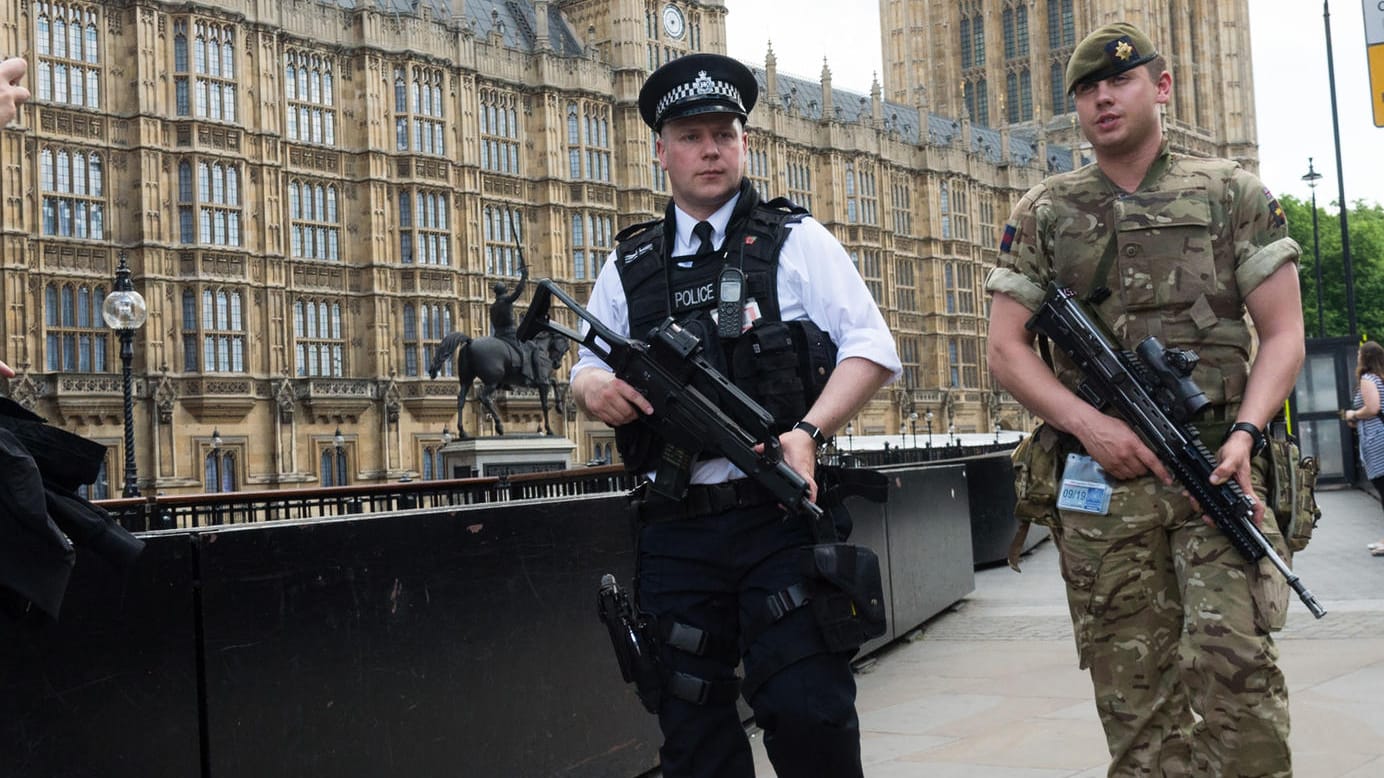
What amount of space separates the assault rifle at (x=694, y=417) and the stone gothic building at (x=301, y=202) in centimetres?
2795

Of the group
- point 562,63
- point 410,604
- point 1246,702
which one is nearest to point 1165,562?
point 1246,702

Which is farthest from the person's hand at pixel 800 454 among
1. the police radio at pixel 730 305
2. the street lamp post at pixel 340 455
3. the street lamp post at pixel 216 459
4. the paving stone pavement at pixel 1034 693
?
the street lamp post at pixel 340 455

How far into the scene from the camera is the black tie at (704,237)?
405 cm

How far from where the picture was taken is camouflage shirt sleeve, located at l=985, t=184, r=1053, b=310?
167 inches

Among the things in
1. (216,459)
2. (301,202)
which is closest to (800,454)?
(216,459)

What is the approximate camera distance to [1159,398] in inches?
155

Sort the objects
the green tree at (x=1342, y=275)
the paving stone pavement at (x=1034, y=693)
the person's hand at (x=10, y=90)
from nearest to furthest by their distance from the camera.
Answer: the person's hand at (x=10, y=90) → the paving stone pavement at (x=1034, y=693) → the green tree at (x=1342, y=275)

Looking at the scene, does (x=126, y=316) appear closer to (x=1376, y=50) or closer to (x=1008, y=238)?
(x=1376, y=50)

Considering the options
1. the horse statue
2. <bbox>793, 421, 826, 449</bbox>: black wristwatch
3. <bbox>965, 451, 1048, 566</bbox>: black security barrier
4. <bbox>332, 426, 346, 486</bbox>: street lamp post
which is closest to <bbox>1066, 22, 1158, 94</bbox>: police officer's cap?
<bbox>793, 421, 826, 449</bbox>: black wristwatch

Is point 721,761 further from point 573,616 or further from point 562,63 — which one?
point 562,63

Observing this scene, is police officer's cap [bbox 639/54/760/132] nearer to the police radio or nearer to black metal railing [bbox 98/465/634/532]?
the police radio

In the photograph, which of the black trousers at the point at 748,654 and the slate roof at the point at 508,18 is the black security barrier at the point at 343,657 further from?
the slate roof at the point at 508,18

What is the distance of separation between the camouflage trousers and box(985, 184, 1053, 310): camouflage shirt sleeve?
1.94 ft

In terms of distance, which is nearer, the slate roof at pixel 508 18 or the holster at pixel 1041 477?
the holster at pixel 1041 477
